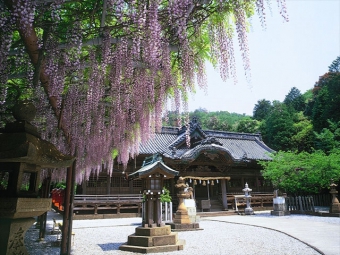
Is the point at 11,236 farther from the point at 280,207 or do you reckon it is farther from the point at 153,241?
the point at 280,207

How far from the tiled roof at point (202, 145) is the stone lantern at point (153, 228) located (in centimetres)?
967

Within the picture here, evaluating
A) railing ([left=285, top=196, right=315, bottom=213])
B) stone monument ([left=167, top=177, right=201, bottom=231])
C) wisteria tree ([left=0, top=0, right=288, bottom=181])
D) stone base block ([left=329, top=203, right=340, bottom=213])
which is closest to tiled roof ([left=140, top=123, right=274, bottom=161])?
railing ([left=285, top=196, right=315, bottom=213])

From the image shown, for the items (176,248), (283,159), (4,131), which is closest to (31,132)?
(4,131)

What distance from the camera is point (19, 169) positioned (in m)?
3.11

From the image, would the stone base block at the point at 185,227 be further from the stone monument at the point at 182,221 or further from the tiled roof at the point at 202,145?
the tiled roof at the point at 202,145

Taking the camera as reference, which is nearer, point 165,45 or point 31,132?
point 31,132

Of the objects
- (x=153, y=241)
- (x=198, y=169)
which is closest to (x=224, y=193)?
(x=198, y=169)

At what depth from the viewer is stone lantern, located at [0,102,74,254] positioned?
293 cm

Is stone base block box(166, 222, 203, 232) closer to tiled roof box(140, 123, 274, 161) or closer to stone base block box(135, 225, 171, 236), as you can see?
stone base block box(135, 225, 171, 236)

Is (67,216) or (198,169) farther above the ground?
(198,169)

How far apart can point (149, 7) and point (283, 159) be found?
16180 millimetres

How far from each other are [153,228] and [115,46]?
5.13m

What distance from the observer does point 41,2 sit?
3.14 m

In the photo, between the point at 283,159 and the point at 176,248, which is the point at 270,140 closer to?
the point at 283,159
